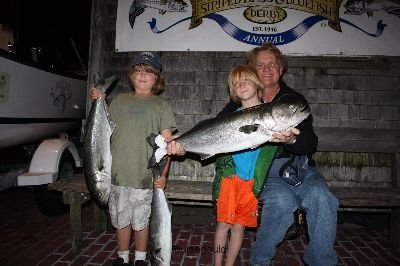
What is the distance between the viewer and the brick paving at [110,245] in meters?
3.84

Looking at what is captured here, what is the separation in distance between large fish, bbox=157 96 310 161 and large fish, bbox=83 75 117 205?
653 mm

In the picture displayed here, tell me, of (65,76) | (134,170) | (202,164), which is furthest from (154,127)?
(65,76)

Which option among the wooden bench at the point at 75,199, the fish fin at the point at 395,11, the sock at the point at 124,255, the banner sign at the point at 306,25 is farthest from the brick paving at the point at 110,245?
the fish fin at the point at 395,11

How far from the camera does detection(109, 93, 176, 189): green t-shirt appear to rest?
335 centimetres

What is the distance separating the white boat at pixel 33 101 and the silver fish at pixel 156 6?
2.13m

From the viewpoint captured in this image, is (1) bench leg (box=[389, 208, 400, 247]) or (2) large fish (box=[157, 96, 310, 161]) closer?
(2) large fish (box=[157, 96, 310, 161])

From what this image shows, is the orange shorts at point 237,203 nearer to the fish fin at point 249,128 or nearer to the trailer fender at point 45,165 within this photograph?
the fish fin at point 249,128

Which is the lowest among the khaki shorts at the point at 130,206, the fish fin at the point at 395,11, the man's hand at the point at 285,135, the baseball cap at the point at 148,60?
the khaki shorts at the point at 130,206

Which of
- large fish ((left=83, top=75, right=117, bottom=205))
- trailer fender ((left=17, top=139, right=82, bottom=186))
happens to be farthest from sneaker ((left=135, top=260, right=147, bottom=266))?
trailer fender ((left=17, top=139, right=82, bottom=186))

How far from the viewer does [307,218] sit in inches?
123

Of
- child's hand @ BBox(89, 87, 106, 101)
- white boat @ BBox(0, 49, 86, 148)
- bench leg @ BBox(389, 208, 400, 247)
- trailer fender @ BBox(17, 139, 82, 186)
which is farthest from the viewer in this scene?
white boat @ BBox(0, 49, 86, 148)

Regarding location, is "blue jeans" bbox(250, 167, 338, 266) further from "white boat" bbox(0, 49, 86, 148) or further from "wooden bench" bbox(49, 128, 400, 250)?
"white boat" bbox(0, 49, 86, 148)

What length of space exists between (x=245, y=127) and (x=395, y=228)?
3.16 m

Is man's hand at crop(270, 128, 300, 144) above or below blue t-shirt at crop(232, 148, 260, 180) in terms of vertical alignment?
above
